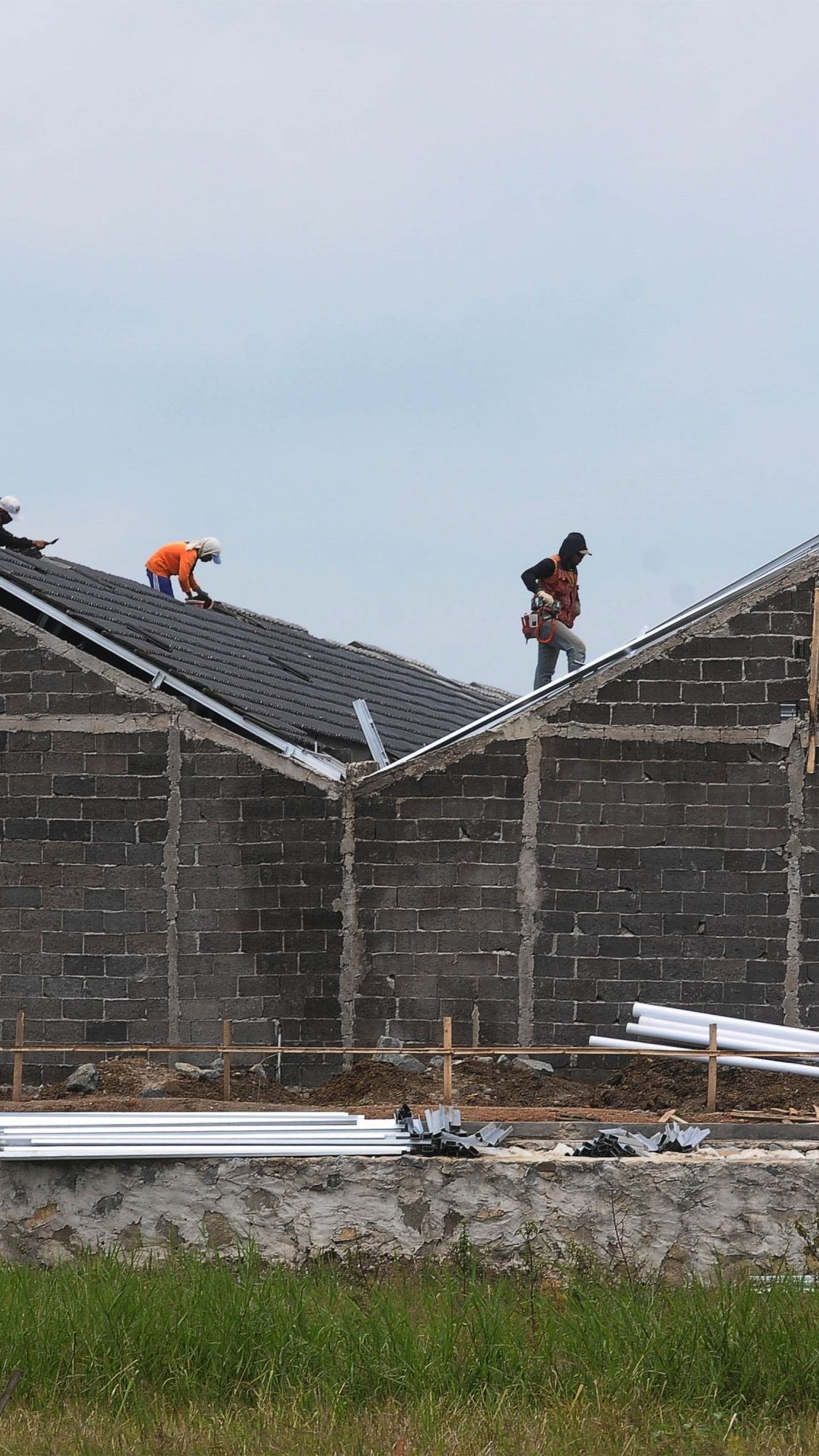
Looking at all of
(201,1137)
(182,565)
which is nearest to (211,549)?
(182,565)

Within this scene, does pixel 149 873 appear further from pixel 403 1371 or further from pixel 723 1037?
pixel 403 1371

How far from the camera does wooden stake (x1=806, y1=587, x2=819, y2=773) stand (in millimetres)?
12492

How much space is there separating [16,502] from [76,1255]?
31.4 ft

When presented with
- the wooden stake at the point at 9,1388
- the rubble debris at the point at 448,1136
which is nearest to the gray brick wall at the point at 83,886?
the rubble debris at the point at 448,1136

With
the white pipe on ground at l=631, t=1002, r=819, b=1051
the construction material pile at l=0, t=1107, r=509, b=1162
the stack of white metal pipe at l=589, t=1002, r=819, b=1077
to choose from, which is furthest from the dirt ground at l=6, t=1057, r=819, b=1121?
the construction material pile at l=0, t=1107, r=509, b=1162

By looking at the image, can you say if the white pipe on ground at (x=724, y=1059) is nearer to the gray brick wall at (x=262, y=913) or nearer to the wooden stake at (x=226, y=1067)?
the gray brick wall at (x=262, y=913)

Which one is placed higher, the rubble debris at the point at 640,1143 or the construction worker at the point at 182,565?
the construction worker at the point at 182,565

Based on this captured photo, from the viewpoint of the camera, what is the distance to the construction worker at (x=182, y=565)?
61.9ft

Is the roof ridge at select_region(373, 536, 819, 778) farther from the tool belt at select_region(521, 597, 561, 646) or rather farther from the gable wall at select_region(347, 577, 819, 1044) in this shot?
the tool belt at select_region(521, 597, 561, 646)

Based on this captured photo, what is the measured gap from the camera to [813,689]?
1248cm

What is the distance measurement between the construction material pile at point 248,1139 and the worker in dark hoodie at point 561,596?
A: 6.50 m

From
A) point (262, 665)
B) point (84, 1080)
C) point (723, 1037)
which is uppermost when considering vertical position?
point (262, 665)

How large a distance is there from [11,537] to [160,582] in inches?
144

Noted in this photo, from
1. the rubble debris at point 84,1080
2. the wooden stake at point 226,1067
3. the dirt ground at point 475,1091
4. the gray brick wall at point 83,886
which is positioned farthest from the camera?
the gray brick wall at point 83,886
